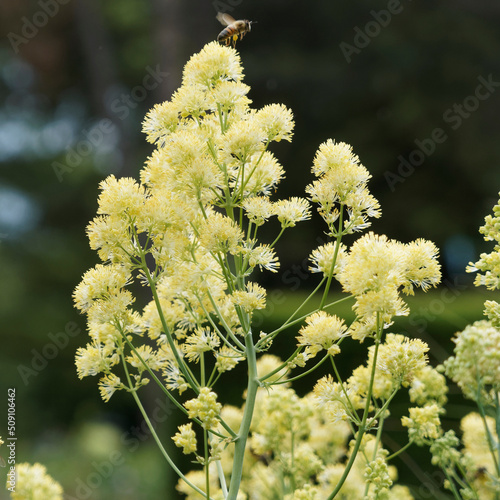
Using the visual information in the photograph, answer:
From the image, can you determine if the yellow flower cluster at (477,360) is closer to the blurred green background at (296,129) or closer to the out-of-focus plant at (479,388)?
the out-of-focus plant at (479,388)

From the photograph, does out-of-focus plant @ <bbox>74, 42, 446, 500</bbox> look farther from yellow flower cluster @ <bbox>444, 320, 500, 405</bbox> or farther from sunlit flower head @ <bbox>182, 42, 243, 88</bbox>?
yellow flower cluster @ <bbox>444, 320, 500, 405</bbox>

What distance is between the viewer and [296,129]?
9.27m

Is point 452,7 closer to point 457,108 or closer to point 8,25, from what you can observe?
point 457,108

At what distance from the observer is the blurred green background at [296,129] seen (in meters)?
9.14

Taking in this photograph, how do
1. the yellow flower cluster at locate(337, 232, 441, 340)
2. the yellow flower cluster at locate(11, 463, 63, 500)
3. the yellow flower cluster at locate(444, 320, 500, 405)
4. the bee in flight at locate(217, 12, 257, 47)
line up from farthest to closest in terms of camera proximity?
the bee in flight at locate(217, 12, 257, 47) < the yellow flower cluster at locate(11, 463, 63, 500) < the yellow flower cluster at locate(337, 232, 441, 340) < the yellow flower cluster at locate(444, 320, 500, 405)

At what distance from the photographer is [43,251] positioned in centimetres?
995

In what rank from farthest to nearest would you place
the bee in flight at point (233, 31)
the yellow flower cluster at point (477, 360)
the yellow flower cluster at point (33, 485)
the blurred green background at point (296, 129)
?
the blurred green background at point (296, 129) → the bee in flight at point (233, 31) → the yellow flower cluster at point (33, 485) → the yellow flower cluster at point (477, 360)

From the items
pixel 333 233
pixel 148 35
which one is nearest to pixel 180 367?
pixel 333 233

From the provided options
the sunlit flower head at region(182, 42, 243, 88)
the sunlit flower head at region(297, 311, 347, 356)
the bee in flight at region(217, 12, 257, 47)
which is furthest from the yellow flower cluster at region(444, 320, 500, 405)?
the bee in flight at region(217, 12, 257, 47)

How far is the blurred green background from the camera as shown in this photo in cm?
914

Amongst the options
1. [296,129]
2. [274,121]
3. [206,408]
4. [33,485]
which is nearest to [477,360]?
[206,408]

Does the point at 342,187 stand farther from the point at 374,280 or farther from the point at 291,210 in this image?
the point at 374,280

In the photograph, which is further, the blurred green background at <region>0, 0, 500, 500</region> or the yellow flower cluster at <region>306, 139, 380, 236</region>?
the blurred green background at <region>0, 0, 500, 500</region>

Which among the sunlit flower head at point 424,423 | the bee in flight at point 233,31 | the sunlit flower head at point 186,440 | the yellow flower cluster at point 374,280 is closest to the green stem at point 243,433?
the sunlit flower head at point 186,440
